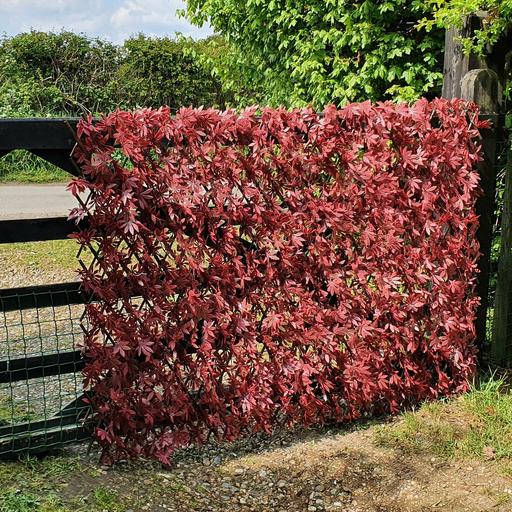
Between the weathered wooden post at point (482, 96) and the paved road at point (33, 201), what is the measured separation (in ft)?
20.8

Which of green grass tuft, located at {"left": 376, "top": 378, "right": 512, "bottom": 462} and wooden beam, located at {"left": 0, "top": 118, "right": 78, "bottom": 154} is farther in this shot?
green grass tuft, located at {"left": 376, "top": 378, "right": 512, "bottom": 462}

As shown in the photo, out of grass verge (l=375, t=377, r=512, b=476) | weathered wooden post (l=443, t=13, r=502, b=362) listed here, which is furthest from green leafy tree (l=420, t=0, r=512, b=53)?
grass verge (l=375, t=377, r=512, b=476)

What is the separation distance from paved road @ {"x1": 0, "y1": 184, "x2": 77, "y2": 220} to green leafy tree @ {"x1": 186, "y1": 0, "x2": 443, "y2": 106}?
371 centimetres

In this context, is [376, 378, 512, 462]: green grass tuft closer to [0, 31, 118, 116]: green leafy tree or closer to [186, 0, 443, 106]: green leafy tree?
[186, 0, 443, 106]: green leafy tree

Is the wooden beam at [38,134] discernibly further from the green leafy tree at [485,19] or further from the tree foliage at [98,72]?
the tree foliage at [98,72]

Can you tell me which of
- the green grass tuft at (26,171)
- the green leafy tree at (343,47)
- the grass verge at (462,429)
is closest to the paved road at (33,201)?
the green grass tuft at (26,171)

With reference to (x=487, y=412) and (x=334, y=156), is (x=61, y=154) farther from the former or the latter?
(x=487, y=412)

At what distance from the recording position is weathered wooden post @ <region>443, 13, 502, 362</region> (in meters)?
4.90

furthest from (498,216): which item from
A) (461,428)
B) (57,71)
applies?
(57,71)

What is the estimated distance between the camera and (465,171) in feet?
15.4

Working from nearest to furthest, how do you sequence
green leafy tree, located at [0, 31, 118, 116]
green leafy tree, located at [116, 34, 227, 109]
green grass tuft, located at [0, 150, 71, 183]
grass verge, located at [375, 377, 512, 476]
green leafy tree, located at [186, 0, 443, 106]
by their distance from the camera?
grass verge, located at [375, 377, 512, 476]
green leafy tree, located at [186, 0, 443, 106]
green grass tuft, located at [0, 150, 71, 183]
green leafy tree, located at [0, 31, 118, 116]
green leafy tree, located at [116, 34, 227, 109]

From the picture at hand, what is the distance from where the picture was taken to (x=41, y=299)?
12.4 ft

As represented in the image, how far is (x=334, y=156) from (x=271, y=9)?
13.9 feet

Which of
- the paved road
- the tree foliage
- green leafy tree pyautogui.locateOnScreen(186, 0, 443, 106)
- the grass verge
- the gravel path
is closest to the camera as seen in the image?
the gravel path
